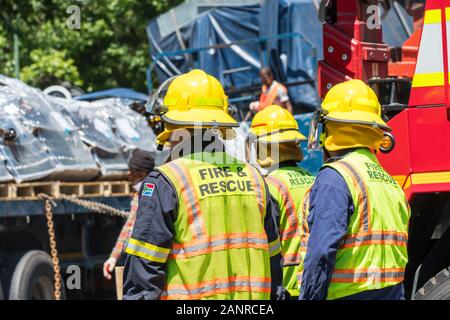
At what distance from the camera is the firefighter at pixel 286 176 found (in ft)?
22.3

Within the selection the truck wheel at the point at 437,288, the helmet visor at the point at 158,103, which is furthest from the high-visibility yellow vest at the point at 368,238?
the truck wheel at the point at 437,288

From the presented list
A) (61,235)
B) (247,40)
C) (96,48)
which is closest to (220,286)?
(61,235)

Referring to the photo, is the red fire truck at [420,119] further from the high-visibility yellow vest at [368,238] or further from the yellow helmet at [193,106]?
the yellow helmet at [193,106]

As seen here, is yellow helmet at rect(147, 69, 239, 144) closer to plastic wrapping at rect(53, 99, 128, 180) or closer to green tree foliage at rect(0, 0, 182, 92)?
plastic wrapping at rect(53, 99, 128, 180)

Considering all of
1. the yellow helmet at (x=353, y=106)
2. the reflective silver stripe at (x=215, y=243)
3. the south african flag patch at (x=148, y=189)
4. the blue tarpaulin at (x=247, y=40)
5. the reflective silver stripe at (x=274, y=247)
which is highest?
the blue tarpaulin at (x=247, y=40)

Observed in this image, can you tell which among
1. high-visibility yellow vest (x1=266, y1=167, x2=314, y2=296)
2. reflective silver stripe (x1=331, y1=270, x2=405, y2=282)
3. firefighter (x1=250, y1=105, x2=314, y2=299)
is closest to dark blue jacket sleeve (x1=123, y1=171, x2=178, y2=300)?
reflective silver stripe (x1=331, y1=270, x2=405, y2=282)

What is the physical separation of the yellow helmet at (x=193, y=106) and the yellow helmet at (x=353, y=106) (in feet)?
2.40

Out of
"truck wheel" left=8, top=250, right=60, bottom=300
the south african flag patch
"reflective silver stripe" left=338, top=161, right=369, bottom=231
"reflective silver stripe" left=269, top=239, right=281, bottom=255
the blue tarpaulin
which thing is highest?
the blue tarpaulin

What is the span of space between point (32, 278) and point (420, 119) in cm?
478

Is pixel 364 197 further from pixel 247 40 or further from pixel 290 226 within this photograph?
pixel 247 40

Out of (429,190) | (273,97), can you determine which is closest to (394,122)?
(429,190)

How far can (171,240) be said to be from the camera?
463 cm

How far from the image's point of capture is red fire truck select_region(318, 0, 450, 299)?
636 cm

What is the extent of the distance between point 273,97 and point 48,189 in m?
3.67
